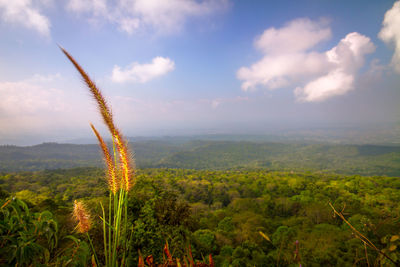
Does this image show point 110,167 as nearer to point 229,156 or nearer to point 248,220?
point 248,220

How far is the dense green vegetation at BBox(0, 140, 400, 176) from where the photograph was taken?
4788 inches

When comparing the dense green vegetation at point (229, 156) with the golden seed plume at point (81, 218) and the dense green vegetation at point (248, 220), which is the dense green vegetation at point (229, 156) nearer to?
the dense green vegetation at point (248, 220)

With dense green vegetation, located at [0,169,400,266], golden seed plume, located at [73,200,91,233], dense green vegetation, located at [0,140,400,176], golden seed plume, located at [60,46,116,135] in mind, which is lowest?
dense green vegetation, located at [0,140,400,176]

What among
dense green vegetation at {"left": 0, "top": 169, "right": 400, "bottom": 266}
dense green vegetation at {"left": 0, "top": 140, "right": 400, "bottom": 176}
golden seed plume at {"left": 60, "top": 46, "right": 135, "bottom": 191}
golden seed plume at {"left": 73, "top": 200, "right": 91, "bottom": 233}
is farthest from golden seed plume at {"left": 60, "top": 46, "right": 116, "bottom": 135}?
dense green vegetation at {"left": 0, "top": 140, "right": 400, "bottom": 176}

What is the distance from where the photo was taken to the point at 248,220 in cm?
2011

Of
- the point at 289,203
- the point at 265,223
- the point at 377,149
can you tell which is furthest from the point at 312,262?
the point at 377,149

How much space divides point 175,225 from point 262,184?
41814mm

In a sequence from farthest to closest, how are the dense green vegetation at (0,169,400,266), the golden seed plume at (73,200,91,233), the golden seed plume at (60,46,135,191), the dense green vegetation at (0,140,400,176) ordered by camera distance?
the dense green vegetation at (0,140,400,176) < the dense green vegetation at (0,169,400,266) < the golden seed plume at (73,200,91,233) < the golden seed plume at (60,46,135,191)

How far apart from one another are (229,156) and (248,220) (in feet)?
484

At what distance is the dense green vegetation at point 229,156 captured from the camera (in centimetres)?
12162

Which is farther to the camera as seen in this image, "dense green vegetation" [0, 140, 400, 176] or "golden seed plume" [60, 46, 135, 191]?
"dense green vegetation" [0, 140, 400, 176]

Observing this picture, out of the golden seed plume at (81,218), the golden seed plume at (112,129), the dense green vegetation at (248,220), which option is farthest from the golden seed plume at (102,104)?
the golden seed plume at (81,218)

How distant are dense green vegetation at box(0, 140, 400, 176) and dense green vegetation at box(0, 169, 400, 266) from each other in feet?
276

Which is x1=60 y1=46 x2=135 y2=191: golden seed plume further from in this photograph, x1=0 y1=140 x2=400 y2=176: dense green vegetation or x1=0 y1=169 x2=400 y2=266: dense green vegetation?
x1=0 y1=140 x2=400 y2=176: dense green vegetation
